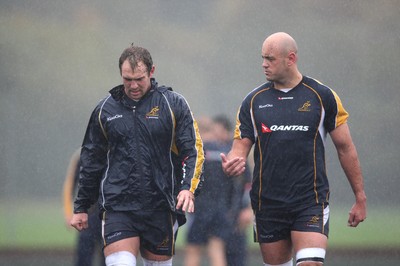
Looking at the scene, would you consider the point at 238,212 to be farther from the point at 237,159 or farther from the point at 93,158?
the point at 93,158

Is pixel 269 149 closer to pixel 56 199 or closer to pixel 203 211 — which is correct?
pixel 203 211

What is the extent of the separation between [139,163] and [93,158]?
373 mm

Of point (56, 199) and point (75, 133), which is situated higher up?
point (75, 133)

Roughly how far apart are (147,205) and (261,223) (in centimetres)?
86

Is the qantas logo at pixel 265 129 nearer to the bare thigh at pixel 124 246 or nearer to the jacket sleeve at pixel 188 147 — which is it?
the jacket sleeve at pixel 188 147

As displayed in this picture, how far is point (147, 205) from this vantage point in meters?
6.91

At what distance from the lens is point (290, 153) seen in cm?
705

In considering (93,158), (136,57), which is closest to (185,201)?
(93,158)

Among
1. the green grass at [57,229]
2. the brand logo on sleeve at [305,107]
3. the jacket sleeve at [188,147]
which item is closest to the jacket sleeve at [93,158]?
the jacket sleeve at [188,147]

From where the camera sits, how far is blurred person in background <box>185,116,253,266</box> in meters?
9.99

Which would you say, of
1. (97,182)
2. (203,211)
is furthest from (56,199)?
→ (97,182)

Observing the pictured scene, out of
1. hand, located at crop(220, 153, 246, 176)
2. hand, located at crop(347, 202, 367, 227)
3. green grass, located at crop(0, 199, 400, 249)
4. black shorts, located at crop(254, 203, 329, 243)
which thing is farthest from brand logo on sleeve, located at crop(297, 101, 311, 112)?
green grass, located at crop(0, 199, 400, 249)

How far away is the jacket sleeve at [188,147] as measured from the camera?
273 inches

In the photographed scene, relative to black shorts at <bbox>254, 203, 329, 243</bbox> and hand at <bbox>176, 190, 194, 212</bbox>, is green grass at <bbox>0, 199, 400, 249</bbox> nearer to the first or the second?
black shorts at <bbox>254, 203, 329, 243</bbox>
